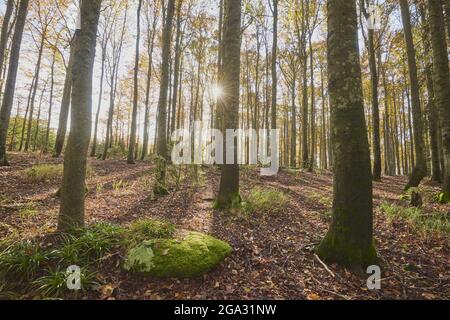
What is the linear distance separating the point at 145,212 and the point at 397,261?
4947 mm

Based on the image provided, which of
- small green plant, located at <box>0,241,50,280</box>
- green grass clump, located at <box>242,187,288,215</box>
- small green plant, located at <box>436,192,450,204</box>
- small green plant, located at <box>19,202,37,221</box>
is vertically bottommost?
small green plant, located at <box>0,241,50,280</box>

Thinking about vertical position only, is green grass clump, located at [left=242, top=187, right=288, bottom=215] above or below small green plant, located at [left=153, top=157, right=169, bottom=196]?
below

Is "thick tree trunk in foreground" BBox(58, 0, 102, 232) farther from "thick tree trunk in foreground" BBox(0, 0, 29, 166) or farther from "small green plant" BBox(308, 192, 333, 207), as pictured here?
"thick tree trunk in foreground" BBox(0, 0, 29, 166)

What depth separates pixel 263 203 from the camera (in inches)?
254

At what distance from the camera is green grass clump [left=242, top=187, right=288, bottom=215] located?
6.17 m


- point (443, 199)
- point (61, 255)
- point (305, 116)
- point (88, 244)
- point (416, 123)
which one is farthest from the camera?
point (305, 116)

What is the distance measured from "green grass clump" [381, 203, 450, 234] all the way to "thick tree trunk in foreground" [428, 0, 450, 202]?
1.93 m

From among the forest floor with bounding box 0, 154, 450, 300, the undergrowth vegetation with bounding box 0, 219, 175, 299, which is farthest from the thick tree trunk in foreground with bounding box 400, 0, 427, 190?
the undergrowth vegetation with bounding box 0, 219, 175, 299

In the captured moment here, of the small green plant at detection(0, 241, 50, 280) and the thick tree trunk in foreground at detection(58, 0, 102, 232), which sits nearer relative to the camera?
the small green plant at detection(0, 241, 50, 280)

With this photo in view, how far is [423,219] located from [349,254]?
3088 mm

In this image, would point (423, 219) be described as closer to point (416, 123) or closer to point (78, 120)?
point (416, 123)

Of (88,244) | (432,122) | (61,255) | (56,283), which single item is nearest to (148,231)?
(88,244)

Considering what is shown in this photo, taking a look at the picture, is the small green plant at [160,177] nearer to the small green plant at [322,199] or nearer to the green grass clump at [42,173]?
the green grass clump at [42,173]
